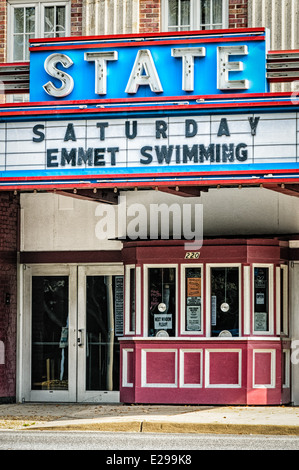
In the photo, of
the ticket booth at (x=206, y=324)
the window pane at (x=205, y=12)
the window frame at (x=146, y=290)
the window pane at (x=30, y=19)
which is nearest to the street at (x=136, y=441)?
the ticket booth at (x=206, y=324)

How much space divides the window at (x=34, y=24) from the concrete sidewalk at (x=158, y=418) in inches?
255

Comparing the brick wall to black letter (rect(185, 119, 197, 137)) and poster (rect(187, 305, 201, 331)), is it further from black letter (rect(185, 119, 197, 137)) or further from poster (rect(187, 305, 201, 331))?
black letter (rect(185, 119, 197, 137))

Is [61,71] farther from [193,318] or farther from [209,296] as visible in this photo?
[193,318]

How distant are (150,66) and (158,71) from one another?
0.14 m

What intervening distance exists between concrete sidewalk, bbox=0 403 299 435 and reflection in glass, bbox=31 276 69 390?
1208 mm

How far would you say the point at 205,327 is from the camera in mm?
18281

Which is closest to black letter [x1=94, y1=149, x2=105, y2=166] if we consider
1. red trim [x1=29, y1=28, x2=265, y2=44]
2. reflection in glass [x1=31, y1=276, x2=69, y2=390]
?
red trim [x1=29, y1=28, x2=265, y2=44]

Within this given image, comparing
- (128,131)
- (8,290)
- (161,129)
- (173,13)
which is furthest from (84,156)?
(173,13)

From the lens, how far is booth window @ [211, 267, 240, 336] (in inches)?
720

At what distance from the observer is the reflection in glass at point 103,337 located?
755 inches

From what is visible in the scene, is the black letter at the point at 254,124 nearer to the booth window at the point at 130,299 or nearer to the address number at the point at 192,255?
the address number at the point at 192,255
